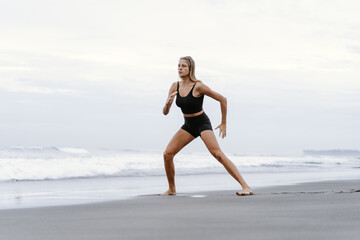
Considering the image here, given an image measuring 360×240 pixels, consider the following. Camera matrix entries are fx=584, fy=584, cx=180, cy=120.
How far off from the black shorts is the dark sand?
1.43 metres

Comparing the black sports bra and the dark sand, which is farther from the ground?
the black sports bra

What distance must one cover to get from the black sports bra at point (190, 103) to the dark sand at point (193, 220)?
1552 millimetres

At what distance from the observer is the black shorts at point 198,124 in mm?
7486

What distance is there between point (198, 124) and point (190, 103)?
314 millimetres

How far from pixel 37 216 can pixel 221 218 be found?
5.45 ft

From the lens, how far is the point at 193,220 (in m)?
4.64

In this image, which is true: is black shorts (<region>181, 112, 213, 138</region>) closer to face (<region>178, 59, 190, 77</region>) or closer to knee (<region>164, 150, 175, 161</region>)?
knee (<region>164, 150, 175, 161</region>)

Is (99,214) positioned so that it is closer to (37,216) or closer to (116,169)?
(37,216)

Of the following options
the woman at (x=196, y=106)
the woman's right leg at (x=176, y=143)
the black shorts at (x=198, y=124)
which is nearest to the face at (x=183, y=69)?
the woman at (x=196, y=106)

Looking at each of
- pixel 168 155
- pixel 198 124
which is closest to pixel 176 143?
pixel 168 155

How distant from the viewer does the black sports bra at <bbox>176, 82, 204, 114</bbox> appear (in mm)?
7359

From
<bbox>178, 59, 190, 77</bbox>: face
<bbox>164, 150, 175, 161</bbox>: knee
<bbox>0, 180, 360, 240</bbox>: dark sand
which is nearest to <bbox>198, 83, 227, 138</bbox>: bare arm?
<bbox>178, 59, 190, 77</bbox>: face

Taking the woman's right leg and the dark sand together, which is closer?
the dark sand

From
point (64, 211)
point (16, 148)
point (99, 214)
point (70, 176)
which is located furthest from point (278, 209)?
point (16, 148)
